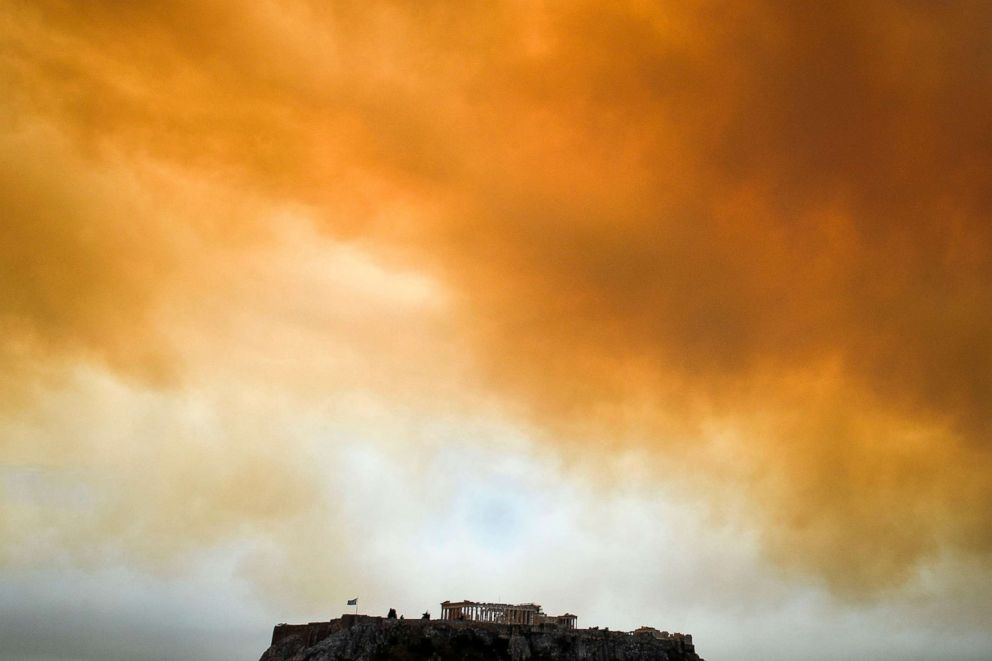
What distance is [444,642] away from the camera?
132 metres

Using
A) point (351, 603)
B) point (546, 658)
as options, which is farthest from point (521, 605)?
point (351, 603)

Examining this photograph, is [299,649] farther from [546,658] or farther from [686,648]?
[686,648]

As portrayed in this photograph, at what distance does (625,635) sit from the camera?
146 meters

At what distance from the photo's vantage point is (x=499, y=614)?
481 feet

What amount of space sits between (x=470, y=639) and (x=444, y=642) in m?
3.87

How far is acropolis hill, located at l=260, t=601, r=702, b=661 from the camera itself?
13075cm

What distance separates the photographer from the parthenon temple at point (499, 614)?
144375 millimetres

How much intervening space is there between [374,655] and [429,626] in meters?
8.92

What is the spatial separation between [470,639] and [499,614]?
14139 mm

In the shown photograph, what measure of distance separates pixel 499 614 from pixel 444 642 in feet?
55.1

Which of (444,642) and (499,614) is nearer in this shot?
(444,642)

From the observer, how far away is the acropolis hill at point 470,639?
131m

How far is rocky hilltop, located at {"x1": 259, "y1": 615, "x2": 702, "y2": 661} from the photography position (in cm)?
13038

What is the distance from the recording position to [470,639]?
133 metres
